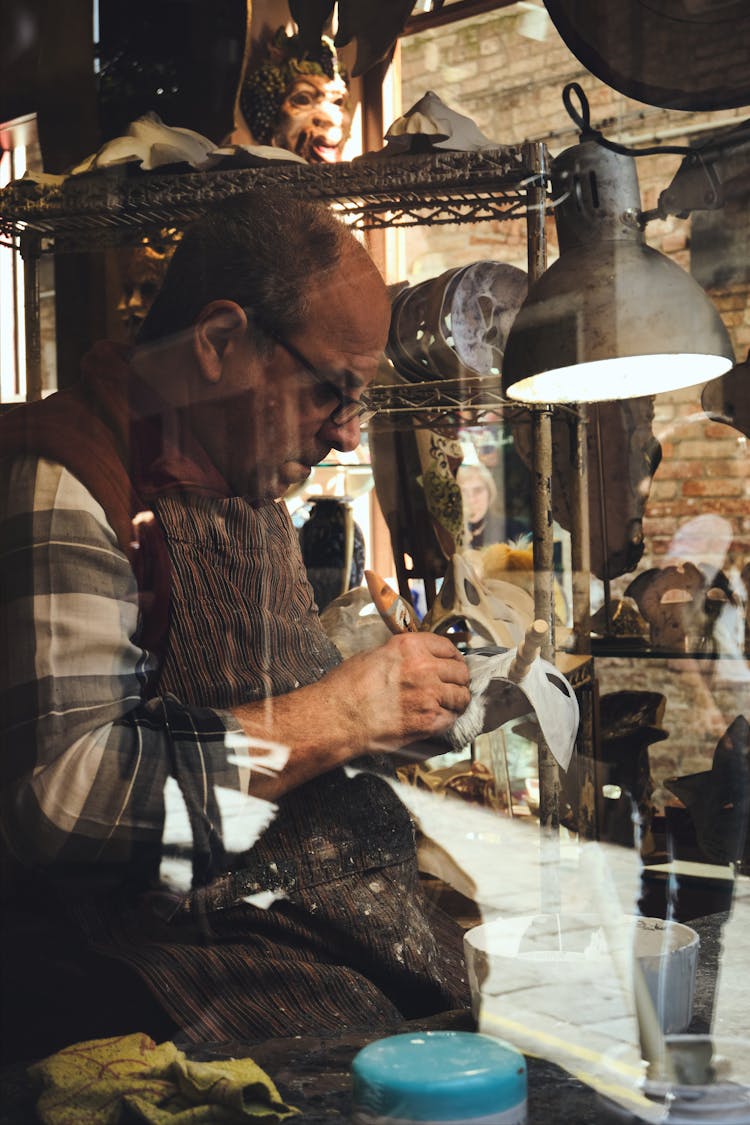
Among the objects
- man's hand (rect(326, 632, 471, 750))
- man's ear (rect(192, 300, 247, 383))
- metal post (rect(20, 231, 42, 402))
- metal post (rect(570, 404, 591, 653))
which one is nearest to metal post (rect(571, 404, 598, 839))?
metal post (rect(570, 404, 591, 653))

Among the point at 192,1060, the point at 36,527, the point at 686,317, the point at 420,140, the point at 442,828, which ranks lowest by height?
the point at 192,1060

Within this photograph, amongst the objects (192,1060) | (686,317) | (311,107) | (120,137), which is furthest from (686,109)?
(192,1060)

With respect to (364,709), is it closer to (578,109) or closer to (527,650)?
(527,650)

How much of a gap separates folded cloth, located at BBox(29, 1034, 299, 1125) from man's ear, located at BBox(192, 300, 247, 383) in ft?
1.58

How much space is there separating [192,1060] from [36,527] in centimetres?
38

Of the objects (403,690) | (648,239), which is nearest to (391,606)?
(403,690)

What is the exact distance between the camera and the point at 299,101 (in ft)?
2.92

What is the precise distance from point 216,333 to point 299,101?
0.22 m

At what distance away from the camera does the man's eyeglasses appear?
81cm

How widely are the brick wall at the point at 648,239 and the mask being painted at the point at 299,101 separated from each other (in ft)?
0.20

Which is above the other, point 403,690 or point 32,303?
point 32,303

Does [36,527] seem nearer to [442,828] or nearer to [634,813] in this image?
[442,828]

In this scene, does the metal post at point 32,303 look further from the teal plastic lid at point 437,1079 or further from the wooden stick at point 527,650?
the teal plastic lid at point 437,1079

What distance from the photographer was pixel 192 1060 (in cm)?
76
